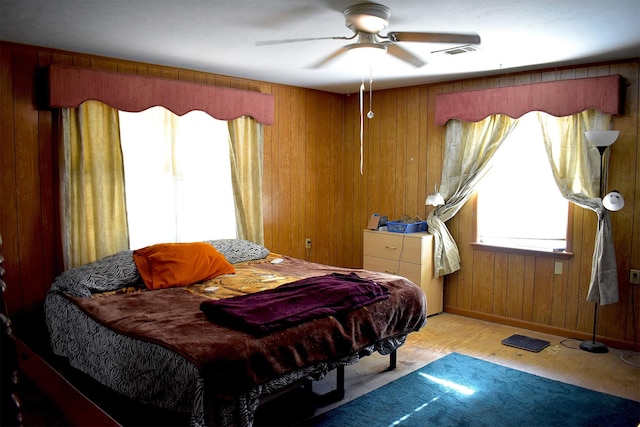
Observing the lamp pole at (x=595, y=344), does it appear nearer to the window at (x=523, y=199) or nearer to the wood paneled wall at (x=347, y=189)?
the wood paneled wall at (x=347, y=189)

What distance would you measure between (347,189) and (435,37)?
315 cm

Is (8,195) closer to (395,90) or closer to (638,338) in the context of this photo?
(395,90)

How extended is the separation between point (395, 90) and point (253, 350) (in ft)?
12.2

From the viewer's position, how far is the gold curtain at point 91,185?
3637 mm

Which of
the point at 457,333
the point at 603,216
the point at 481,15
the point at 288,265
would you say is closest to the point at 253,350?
the point at 288,265

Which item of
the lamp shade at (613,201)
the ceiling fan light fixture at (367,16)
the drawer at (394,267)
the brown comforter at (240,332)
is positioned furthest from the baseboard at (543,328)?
the ceiling fan light fixture at (367,16)

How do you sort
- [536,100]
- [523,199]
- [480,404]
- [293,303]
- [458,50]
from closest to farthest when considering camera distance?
[293,303] < [480,404] < [458,50] < [536,100] < [523,199]

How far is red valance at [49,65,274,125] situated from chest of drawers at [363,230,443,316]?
62.6 inches

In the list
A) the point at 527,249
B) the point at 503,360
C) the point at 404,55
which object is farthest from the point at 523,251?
the point at 404,55

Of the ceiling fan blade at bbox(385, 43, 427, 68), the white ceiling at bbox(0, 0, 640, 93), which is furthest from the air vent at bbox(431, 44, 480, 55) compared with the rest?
the ceiling fan blade at bbox(385, 43, 427, 68)

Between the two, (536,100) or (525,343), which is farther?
(536,100)

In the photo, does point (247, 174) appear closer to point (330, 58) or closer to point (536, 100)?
point (330, 58)

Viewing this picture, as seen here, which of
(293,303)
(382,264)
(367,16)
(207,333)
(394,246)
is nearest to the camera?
(207,333)

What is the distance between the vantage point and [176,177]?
4.33 meters
